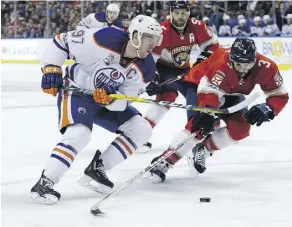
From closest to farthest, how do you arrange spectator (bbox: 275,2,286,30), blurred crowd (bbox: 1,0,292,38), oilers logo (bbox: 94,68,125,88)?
oilers logo (bbox: 94,68,125,88)
spectator (bbox: 275,2,286,30)
blurred crowd (bbox: 1,0,292,38)

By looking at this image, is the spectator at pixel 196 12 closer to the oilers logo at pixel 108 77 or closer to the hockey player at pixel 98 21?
the hockey player at pixel 98 21

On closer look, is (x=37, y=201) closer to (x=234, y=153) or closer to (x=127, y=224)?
(x=127, y=224)

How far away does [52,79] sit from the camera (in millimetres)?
3412


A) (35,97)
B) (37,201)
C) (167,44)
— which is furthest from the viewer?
(35,97)

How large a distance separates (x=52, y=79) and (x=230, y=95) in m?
1.01

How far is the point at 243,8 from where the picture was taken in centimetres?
1223

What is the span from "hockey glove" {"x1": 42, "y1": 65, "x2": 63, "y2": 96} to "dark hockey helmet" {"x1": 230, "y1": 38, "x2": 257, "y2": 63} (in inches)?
32.1

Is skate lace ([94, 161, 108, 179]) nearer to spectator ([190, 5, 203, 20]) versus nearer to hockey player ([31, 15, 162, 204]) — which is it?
hockey player ([31, 15, 162, 204])

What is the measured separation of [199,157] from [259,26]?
26.3ft

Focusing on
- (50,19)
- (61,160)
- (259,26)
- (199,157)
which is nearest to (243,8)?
(259,26)

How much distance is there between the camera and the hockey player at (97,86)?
11.0ft

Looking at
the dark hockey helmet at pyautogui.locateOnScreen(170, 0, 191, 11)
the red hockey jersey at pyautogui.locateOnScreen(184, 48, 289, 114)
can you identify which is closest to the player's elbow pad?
the red hockey jersey at pyautogui.locateOnScreen(184, 48, 289, 114)

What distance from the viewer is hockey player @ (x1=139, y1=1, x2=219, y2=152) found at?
4754 millimetres

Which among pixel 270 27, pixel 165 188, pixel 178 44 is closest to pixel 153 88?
pixel 178 44
